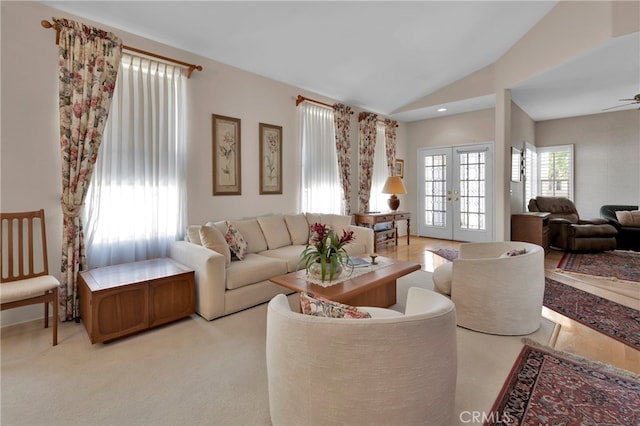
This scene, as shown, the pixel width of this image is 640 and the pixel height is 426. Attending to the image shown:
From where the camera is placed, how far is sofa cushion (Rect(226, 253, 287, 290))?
3.10 meters

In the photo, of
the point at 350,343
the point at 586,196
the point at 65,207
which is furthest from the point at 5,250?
the point at 586,196

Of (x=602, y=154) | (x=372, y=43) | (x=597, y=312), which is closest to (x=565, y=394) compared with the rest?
(x=597, y=312)

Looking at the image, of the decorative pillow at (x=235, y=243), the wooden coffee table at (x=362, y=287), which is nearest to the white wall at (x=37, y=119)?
the decorative pillow at (x=235, y=243)

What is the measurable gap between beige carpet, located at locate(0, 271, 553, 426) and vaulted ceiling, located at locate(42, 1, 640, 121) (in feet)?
9.73

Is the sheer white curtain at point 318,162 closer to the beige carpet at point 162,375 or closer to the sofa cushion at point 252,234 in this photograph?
the sofa cushion at point 252,234

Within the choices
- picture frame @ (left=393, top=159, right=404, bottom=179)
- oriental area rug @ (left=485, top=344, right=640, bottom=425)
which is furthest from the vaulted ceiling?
oriental area rug @ (left=485, top=344, right=640, bottom=425)

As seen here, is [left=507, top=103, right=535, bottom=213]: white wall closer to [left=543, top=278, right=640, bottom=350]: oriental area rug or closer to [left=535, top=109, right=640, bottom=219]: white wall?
[left=535, top=109, right=640, bottom=219]: white wall

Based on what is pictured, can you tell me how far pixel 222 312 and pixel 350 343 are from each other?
2.14 m

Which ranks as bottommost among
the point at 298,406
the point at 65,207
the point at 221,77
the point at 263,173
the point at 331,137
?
the point at 298,406

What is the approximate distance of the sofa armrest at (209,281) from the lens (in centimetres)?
291

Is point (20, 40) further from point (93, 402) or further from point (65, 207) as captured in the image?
point (93, 402)

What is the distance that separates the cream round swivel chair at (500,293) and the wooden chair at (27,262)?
3.26 meters

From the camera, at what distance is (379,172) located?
689 cm

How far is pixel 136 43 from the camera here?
3.36 metres
